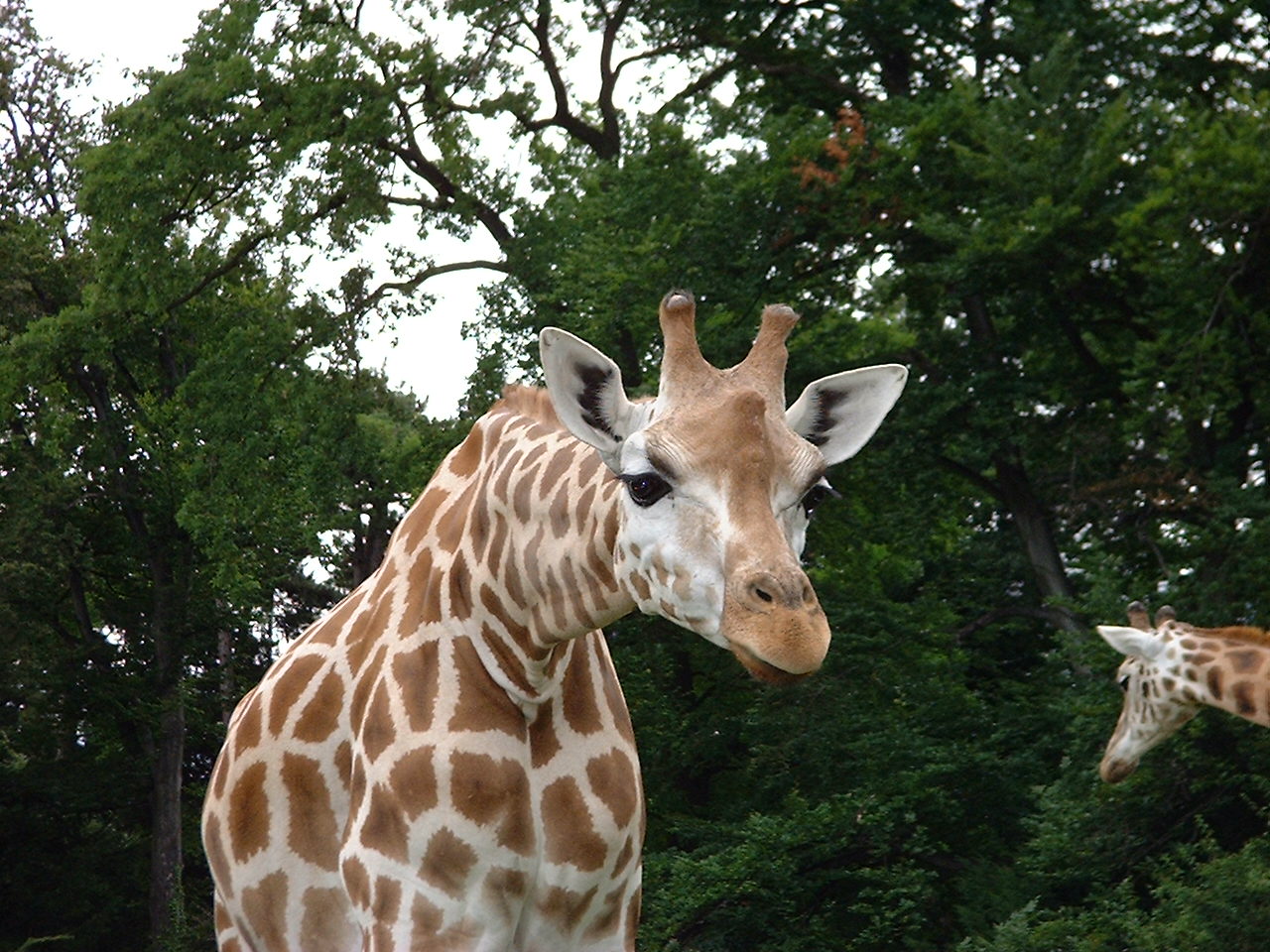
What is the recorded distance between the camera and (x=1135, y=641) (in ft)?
36.3

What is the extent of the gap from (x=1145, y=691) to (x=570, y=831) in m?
8.02

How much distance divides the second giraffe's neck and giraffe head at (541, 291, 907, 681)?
6906mm

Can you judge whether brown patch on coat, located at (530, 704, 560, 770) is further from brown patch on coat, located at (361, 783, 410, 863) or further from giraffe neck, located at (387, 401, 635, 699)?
brown patch on coat, located at (361, 783, 410, 863)

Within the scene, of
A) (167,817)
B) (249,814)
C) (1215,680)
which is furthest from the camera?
(167,817)

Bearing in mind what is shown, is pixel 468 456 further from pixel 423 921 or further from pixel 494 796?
pixel 423 921

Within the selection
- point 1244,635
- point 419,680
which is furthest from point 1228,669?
point 419,680

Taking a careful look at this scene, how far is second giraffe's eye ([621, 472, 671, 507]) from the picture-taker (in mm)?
3699

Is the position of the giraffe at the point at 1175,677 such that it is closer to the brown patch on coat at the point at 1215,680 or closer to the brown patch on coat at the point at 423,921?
the brown patch on coat at the point at 1215,680

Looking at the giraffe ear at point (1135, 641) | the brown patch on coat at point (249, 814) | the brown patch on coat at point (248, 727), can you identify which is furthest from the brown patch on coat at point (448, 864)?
the giraffe ear at point (1135, 641)

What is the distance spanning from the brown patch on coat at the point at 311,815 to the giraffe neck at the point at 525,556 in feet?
1.63

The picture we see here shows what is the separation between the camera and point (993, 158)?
564 inches

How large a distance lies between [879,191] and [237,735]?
1150cm

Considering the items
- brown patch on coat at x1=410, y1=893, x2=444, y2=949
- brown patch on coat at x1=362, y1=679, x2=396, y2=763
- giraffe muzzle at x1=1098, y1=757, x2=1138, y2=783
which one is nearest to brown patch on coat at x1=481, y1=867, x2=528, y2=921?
brown patch on coat at x1=410, y1=893, x2=444, y2=949

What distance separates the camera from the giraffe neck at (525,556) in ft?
13.2
